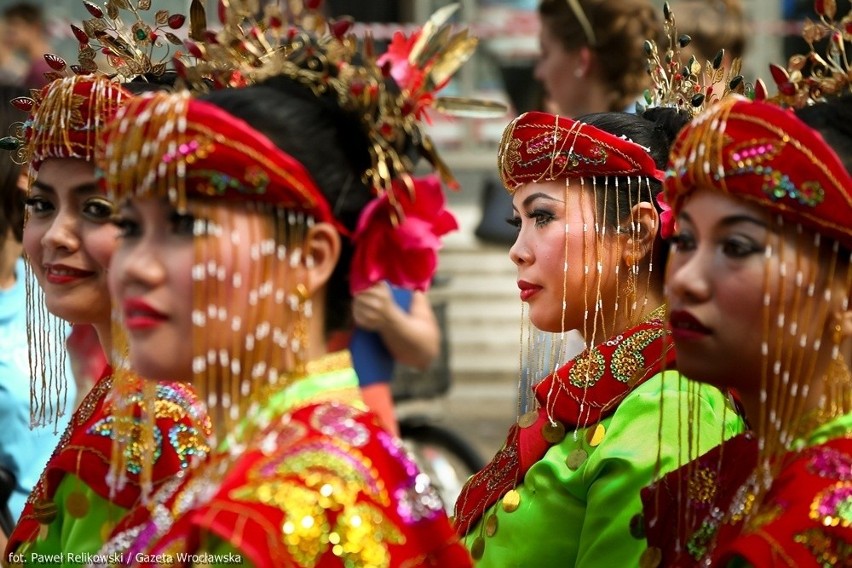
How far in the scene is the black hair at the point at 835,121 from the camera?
2291mm

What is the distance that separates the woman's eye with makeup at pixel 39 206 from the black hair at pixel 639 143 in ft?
3.95

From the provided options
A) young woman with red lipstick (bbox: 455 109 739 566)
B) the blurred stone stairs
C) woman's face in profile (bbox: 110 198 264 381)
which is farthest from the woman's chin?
the blurred stone stairs

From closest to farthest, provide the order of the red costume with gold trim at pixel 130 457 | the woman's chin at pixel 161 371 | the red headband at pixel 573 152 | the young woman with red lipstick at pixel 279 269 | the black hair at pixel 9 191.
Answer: the young woman with red lipstick at pixel 279 269, the woman's chin at pixel 161 371, the red costume with gold trim at pixel 130 457, the red headband at pixel 573 152, the black hair at pixel 9 191

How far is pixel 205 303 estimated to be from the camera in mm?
2307

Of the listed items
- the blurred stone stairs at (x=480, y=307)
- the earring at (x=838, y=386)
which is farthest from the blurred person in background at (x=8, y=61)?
the earring at (x=838, y=386)

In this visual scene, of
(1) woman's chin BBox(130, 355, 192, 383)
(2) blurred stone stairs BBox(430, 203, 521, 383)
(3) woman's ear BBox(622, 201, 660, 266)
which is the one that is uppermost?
(3) woman's ear BBox(622, 201, 660, 266)

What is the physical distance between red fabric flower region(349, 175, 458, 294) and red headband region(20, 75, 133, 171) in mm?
741

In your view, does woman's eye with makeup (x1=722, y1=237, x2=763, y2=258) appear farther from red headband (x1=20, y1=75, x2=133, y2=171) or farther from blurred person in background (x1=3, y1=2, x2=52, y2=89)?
Result: blurred person in background (x1=3, y1=2, x2=52, y2=89)

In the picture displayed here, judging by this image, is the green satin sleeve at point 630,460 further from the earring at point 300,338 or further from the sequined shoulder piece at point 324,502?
the earring at point 300,338

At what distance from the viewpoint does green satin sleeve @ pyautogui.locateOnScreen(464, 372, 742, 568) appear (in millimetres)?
2941

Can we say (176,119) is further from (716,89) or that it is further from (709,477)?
(716,89)

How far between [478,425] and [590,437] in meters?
5.76

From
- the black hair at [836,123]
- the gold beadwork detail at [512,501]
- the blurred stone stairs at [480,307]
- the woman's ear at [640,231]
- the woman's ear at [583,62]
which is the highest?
the woman's ear at [583,62]

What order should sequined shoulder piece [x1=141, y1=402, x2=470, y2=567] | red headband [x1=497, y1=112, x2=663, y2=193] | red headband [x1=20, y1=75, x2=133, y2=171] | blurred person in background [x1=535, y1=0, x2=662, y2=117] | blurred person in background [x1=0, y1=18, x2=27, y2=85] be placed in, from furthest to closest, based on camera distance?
blurred person in background [x1=0, y1=18, x2=27, y2=85]
blurred person in background [x1=535, y1=0, x2=662, y2=117]
red headband [x1=497, y1=112, x2=663, y2=193]
red headband [x1=20, y1=75, x2=133, y2=171]
sequined shoulder piece [x1=141, y1=402, x2=470, y2=567]
